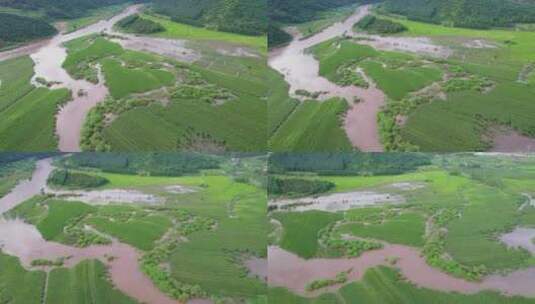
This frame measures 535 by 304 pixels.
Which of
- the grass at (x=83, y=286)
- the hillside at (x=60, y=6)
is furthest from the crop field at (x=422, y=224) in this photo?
the hillside at (x=60, y=6)

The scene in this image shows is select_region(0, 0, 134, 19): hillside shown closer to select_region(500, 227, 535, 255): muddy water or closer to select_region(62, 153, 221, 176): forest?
select_region(62, 153, 221, 176): forest

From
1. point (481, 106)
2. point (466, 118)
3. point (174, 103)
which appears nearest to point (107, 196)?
point (174, 103)

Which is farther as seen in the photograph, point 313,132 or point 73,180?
point 73,180

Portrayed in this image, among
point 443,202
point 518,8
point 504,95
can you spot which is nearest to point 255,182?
point 443,202

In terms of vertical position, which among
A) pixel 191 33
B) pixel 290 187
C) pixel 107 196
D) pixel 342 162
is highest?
pixel 191 33

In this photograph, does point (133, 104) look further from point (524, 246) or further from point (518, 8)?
point (518, 8)

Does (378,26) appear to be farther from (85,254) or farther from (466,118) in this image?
→ (85,254)

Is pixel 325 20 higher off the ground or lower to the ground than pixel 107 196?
higher
